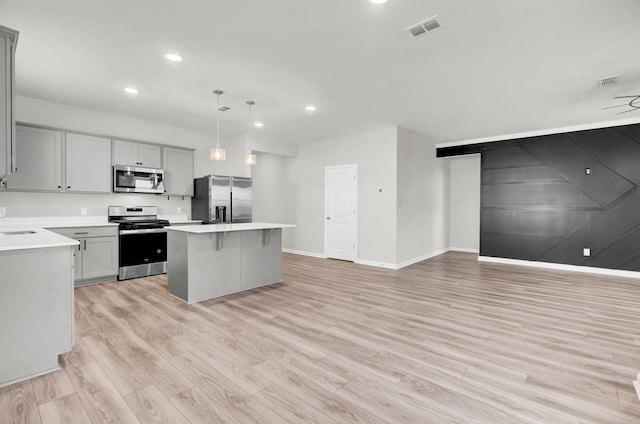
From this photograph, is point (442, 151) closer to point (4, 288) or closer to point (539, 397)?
point (539, 397)

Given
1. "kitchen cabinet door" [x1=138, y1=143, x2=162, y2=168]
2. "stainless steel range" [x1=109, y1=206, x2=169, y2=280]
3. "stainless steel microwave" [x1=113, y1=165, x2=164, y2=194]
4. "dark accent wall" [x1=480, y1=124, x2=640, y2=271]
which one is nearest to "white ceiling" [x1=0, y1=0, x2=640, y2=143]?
"kitchen cabinet door" [x1=138, y1=143, x2=162, y2=168]

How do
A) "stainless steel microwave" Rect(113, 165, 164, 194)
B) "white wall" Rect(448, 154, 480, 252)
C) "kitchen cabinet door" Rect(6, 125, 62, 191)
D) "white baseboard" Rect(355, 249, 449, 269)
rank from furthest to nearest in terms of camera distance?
"white wall" Rect(448, 154, 480, 252) < "white baseboard" Rect(355, 249, 449, 269) < "stainless steel microwave" Rect(113, 165, 164, 194) < "kitchen cabinet door" Rect(6, 125, 62, 191)

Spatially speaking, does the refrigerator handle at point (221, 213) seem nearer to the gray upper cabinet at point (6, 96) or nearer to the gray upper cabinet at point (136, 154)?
the gray upper cabinet at point (136, 154)

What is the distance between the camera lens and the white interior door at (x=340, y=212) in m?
6.54

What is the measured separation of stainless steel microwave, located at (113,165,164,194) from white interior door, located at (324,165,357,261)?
137 inches

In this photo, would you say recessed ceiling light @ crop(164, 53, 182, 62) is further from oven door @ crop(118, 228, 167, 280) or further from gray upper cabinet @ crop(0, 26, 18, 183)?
oven door @ crop(118, 228, 167, 280)

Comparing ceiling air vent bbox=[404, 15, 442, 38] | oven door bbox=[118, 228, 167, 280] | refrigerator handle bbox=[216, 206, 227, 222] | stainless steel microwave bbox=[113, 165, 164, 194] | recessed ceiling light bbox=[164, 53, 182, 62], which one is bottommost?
oven door bbox=[118, 228, 167, 280]

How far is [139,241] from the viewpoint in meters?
4.95

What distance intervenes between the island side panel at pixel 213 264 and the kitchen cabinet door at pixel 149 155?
97.7 inches

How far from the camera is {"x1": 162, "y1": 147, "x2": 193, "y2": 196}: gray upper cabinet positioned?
564 cm

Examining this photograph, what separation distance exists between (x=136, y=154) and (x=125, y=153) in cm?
17

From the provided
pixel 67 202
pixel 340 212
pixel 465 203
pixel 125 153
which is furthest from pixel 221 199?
pixel 465 203

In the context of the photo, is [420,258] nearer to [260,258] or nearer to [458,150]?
[458,150]

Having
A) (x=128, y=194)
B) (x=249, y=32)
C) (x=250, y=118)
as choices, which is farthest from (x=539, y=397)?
(x=128, y=194)
